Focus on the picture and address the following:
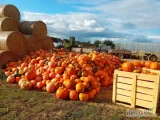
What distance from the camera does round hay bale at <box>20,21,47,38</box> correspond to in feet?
31.0

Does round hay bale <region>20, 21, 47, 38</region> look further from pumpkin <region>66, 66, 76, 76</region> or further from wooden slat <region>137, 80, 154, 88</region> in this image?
wooden slat <region>137, 80, 154, 88</region>

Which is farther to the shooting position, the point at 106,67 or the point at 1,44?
the point at 1,44

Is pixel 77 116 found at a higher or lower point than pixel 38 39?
lower

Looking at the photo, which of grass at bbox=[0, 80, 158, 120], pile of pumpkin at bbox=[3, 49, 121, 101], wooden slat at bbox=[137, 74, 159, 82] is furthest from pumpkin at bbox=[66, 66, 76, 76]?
wooden slat at bbox=[137, 74, 159, 82]

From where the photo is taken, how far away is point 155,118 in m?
3.71

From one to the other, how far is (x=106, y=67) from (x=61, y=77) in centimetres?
194

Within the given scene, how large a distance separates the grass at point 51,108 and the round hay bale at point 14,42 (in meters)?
3.41

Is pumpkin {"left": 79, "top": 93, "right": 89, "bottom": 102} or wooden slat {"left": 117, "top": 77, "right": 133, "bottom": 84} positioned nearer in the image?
wooden slat {"left": 117, "top": 77, "right": 133, "bottom": 84}

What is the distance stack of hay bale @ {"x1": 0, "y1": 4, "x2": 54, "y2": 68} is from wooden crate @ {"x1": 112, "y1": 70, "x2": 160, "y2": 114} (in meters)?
5.15

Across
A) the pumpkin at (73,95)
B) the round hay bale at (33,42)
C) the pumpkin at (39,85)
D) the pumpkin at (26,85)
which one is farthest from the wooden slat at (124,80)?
the round hay bale at (33,42)

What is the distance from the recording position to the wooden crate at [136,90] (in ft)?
13.0

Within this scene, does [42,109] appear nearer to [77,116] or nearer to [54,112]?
[54,112]

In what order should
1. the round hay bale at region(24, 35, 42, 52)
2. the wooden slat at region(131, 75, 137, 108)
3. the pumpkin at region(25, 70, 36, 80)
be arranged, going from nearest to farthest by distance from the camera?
1. the wooden slat at region(131, 75, 137, 108)
2. the pumpkin at region(25, 70, 36, 80)
3. the round hay bale at region(24, 35, 42, 52)

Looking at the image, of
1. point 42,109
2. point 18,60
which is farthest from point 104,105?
point 18,60
